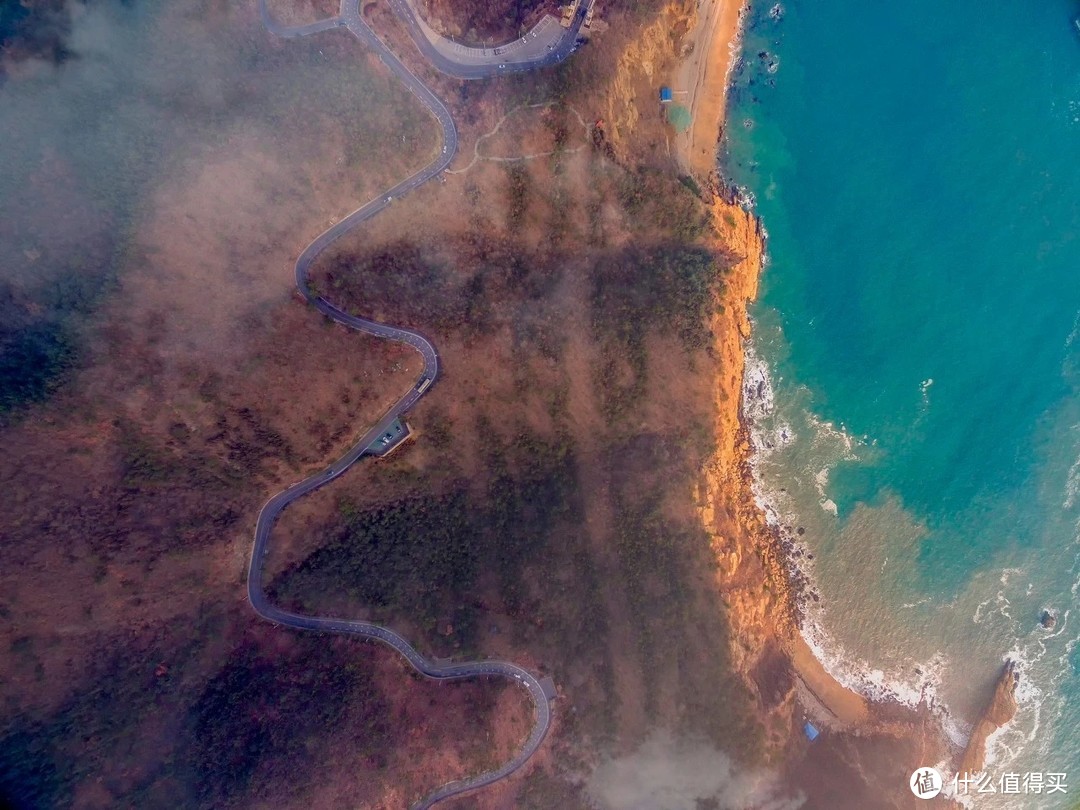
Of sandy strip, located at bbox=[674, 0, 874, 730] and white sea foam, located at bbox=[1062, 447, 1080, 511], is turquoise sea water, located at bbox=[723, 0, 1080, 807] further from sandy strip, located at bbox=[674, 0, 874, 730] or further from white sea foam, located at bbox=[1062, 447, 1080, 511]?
sandy strip, located at bbox=[674, 0, 874, 730]

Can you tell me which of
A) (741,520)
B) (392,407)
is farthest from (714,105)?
(392,407)

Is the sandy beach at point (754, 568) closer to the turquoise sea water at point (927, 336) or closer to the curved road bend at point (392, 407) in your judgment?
the turquoise sea water at point (927, 336)

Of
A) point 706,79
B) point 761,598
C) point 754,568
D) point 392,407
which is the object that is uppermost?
point 706,79

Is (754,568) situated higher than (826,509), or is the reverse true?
(826,509)

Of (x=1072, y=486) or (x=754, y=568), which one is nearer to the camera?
(x=754, y=568)

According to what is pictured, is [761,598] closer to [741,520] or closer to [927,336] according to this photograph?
[741,520]

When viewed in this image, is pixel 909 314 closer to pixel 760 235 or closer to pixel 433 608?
pixel 760 235

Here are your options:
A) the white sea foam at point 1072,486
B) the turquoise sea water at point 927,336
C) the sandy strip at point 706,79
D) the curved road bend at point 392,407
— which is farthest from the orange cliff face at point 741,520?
the white sea foam at point 1072,486
